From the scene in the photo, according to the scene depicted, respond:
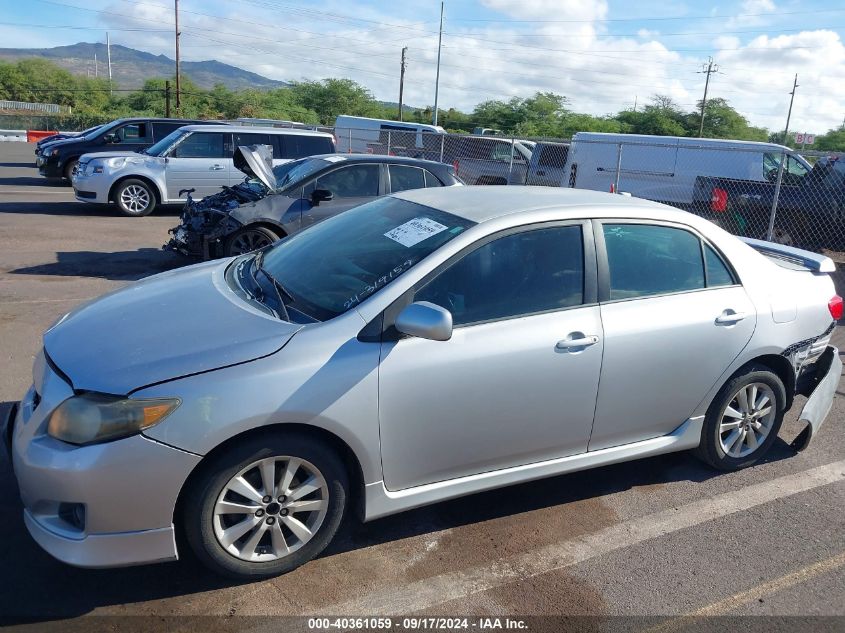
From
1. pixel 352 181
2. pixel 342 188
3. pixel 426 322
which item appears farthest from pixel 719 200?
pixel 426 322

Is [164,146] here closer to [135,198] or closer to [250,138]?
[135,198]

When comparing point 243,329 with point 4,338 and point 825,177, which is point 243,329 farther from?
point 825,177

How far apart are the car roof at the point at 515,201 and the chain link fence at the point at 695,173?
7266 mm

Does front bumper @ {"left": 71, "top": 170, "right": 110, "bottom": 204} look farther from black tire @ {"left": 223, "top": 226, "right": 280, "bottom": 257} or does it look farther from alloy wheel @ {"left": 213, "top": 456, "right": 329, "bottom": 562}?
alloy wheel @ {"left": 213, "top": 456, "right": 329, "bottom": 562}

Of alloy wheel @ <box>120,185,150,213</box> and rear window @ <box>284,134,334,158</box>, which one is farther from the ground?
rear window @ <box>284,134,334,158</box>

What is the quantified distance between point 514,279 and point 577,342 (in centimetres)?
45

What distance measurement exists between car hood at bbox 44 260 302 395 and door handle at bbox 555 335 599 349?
51.6 inches

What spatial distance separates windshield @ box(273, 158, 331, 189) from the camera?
9.05 meters

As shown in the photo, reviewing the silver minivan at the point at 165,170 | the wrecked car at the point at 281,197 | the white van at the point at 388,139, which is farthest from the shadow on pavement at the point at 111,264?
the white van at the point at 388,139

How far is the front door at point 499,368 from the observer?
3244mm

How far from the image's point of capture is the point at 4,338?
6152 millimetres

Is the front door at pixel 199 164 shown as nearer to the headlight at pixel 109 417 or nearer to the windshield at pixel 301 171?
the windshield at pixel 301 171

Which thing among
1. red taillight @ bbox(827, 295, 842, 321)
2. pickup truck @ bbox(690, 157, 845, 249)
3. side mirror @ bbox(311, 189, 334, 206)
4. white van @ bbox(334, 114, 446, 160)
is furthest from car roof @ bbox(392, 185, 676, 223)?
white van @ bbox(334, 114, 446, 160)

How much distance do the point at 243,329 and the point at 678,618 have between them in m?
2.28
